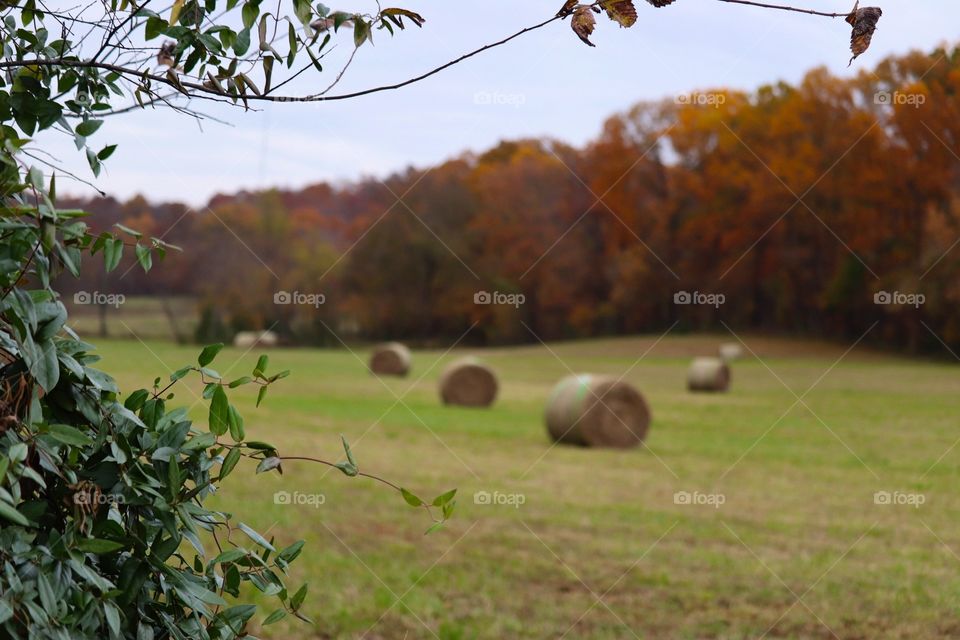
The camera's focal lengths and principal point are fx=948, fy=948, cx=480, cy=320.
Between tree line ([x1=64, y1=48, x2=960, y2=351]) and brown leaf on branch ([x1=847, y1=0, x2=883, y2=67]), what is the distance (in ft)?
68.8

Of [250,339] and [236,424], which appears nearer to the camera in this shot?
[236,424]

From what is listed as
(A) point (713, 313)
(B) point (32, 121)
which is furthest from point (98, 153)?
(A) point (713, 313)

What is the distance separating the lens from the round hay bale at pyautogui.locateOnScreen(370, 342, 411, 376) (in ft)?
77.0

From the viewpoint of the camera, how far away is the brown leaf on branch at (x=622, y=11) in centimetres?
167

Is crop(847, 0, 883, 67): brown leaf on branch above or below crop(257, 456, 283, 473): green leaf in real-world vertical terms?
above

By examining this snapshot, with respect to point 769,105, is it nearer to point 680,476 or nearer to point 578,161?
point 578,161
